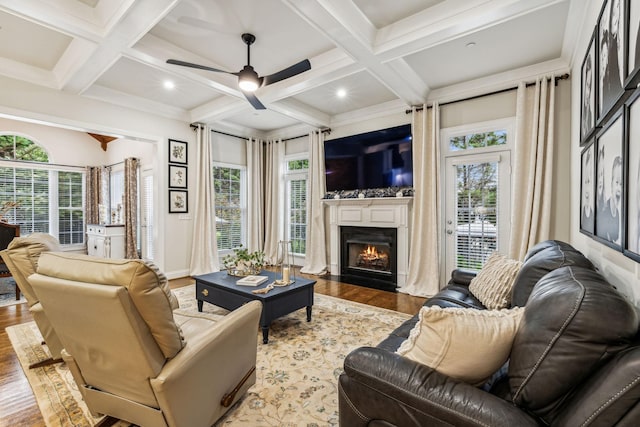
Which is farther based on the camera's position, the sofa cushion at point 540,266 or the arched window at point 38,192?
the arched window at point 38,192

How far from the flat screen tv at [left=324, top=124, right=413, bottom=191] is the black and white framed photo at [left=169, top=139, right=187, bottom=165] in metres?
2.46

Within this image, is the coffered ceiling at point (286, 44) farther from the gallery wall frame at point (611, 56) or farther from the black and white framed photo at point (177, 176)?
the black and white framed photo at point (177, 176)

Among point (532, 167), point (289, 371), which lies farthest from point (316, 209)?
point (289, 371)

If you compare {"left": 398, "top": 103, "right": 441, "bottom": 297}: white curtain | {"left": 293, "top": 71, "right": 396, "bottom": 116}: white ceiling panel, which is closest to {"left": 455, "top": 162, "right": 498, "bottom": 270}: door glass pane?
{"left": 398, "top": 103, "right": 441, "bottom": 297}: white curtain

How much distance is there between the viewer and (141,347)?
1241 millimetres

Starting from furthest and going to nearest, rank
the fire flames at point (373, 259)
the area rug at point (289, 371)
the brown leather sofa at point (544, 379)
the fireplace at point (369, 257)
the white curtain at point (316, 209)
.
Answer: the white curtain at point (316, 209), the fire flames at point (373, 259), the fireplace at point (369, 257), the area rug at point (289, 371), the brown leather sofa at point (544, 379)

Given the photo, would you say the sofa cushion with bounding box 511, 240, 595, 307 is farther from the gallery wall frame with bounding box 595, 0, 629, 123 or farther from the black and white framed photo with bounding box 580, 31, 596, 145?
the black and white framed photo with bounding box 580, 31, 596, 145

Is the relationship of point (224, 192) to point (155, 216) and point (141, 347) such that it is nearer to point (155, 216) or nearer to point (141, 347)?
point (155, 216)

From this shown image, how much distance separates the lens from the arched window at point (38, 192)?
20.0ft

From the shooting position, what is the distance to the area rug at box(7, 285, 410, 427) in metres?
1.75

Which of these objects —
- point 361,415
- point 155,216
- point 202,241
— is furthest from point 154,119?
point 361,415

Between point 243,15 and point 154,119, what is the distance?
9.67 ft

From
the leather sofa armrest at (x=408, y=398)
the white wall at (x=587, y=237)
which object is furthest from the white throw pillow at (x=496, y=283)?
the leather sofa armrest at (x=408, y=398)

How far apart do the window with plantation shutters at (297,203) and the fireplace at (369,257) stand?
1190 mm
